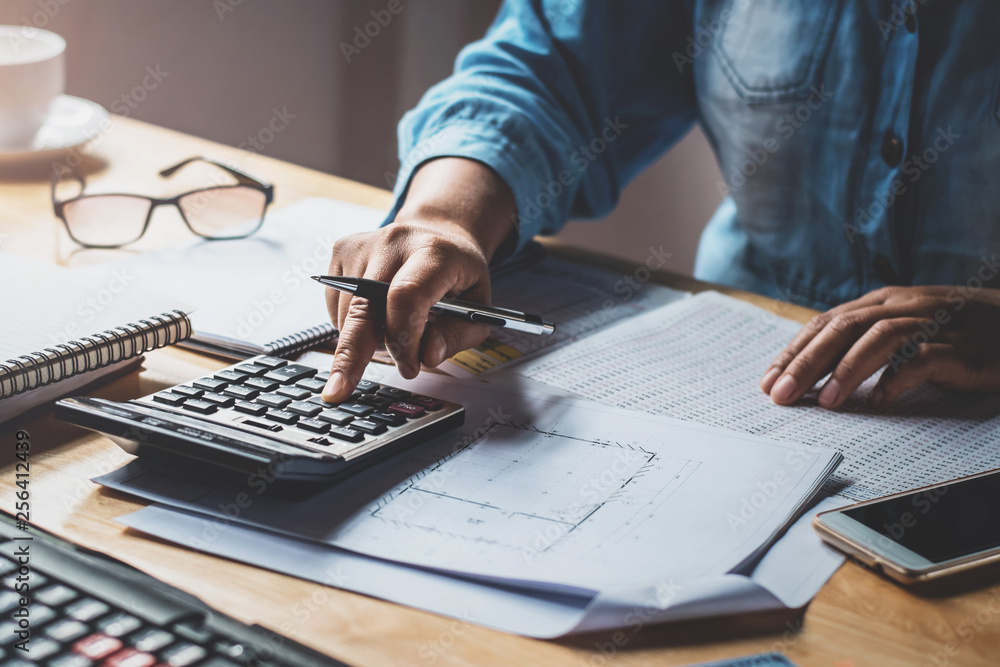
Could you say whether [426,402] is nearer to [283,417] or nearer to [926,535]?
[283,417]

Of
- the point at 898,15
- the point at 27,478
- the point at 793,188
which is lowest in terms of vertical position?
the point at 27,478

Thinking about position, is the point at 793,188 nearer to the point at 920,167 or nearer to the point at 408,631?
the point at 920,167

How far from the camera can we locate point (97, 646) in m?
0.36

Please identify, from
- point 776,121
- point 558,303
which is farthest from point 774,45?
point 558,303

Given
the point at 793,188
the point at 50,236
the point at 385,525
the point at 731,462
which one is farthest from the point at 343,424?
the point at 793,188

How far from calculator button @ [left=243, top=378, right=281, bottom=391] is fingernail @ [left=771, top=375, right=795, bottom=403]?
35 cm

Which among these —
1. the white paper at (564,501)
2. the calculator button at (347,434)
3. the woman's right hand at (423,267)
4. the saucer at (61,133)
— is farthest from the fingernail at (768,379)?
the saucer at (61,133)

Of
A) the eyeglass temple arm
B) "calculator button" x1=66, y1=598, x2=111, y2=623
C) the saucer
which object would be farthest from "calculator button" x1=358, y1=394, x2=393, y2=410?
the saucer

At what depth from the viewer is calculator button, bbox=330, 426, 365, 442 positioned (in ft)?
1.72

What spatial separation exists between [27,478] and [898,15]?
2.72ft

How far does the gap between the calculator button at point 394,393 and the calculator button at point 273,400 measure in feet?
0.20

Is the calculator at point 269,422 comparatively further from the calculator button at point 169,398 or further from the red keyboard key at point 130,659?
the red keyboard key at point 130,659

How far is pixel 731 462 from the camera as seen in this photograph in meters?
0.55

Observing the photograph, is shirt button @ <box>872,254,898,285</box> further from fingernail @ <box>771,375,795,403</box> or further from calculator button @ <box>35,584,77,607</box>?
calculator button @ <box>35,584,77,607</box>
